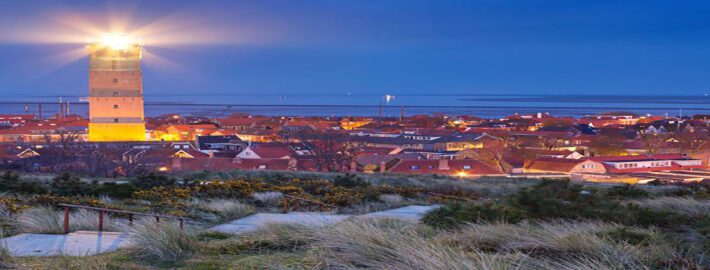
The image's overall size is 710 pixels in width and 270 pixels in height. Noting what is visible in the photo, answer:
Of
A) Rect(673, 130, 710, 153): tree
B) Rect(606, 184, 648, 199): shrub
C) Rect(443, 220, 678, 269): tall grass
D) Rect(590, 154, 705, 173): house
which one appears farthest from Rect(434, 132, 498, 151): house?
Rect(443, 220, 678, 269): tall grass

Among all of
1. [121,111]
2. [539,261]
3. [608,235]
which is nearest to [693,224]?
[608,235]

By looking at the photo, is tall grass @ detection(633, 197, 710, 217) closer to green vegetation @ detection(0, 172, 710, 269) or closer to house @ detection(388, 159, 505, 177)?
green vegetation @ detection(0, 172, 710, 269)

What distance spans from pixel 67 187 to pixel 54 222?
5.16 metres

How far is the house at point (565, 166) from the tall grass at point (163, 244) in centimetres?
2937

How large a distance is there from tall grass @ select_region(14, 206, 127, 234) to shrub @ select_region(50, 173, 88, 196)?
3.81m

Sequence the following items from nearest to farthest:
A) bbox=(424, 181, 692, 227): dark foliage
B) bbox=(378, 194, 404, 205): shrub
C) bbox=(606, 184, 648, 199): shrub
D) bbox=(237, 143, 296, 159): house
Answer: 1. bbox=(424, 181, 692, 227): dark foliage
2. bbox=(378, 194, 404, 205): shrub
3. bbox=(606, 184, 648, 199): shrub
4. bbox=(237, 143, 296, 159): house

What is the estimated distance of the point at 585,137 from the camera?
173 ft

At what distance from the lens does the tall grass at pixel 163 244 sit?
654 cm

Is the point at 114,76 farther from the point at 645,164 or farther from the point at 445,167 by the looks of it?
the point at 645,164

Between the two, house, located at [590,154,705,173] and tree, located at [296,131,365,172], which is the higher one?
tree, located at [296,131,365,172]

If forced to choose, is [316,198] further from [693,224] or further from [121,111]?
[121,111]

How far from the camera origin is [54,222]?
8742 mm

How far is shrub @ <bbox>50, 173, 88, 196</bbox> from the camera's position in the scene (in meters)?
13.4

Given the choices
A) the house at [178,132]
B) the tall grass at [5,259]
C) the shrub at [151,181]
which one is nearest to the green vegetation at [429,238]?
the tall grass at [5,259]
